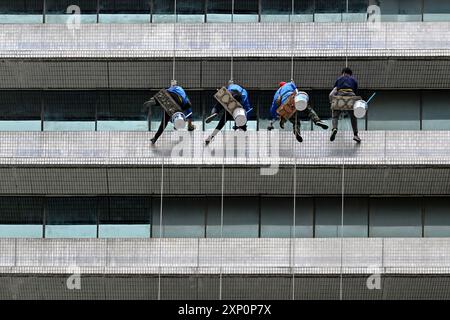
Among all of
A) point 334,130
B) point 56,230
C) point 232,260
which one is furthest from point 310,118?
point 56,230

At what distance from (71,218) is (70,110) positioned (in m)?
3.11

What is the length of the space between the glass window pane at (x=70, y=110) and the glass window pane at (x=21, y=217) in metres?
2.19

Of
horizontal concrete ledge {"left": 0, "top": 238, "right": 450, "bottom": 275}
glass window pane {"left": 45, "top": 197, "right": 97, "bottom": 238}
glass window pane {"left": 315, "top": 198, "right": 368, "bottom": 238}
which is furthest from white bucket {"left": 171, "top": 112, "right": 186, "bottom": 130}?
glass window pane {"left": 315, "top": 198, "right": 368, "bottom": 238}

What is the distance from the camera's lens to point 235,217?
55.0 meters

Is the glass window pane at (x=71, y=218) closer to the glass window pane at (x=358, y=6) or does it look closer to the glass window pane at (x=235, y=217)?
the glass window pane at (x=235, y=217)

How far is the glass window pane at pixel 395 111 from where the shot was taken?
55.5 metres

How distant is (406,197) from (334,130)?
10.5ft

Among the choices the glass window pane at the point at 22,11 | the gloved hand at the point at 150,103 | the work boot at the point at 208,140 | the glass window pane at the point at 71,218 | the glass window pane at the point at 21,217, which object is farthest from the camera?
the glass window pane at the point at 22,11

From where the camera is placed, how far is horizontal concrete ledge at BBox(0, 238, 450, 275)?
53531 mm

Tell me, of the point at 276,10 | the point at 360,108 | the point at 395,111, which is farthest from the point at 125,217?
the point at 395,111

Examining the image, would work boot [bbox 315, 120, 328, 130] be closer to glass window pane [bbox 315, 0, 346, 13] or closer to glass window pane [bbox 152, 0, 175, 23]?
glass window pane [bbox 315, 0, 346, 13]

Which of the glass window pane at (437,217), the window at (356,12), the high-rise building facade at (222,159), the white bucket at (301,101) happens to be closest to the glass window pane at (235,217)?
the high-rise building facade at (222,159)

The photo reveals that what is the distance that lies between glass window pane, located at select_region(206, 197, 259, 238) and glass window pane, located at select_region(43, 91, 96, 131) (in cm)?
425

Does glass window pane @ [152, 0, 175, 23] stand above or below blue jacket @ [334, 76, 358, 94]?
above
